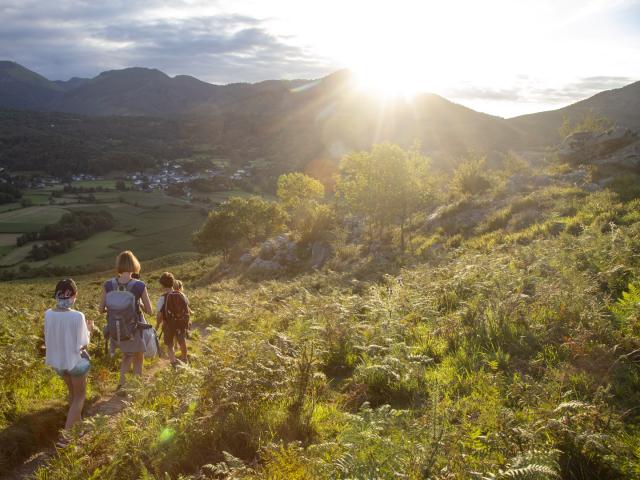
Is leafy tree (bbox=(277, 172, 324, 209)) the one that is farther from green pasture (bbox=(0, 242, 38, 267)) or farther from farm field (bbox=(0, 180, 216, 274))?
green pasture (bbox=(0, 242, 38, 267))

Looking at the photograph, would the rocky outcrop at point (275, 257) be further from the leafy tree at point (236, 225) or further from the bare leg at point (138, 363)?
the bare leg at point (138, 363)

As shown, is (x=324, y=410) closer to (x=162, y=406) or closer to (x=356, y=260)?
(x=162, y=406)

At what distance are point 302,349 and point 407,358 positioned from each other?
1.78 metres

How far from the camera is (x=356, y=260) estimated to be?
2850cm

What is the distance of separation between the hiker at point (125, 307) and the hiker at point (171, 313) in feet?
5.82

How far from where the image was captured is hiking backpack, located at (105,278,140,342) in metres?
7.98

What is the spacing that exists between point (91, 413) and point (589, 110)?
17035 centimetres

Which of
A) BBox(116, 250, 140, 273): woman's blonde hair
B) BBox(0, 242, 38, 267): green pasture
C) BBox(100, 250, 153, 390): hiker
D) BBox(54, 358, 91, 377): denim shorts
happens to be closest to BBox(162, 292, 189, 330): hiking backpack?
BBox(100, 250, 153, 390): hiker

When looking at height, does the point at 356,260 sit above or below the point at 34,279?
above

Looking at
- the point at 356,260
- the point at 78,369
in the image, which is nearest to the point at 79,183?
the point at 356,260

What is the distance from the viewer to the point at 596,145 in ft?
99.9

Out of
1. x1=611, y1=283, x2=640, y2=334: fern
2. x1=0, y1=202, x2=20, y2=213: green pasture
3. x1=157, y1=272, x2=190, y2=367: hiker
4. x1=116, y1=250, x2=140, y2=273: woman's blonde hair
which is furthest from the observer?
x1=0, y1=202, x2=20, y2=213: green pasture

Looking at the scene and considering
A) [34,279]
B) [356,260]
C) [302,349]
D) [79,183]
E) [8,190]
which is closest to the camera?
[302,349]

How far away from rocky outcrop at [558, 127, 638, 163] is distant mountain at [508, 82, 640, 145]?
128 meters
